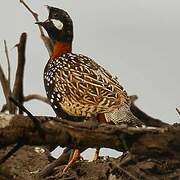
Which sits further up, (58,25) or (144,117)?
(58,25)

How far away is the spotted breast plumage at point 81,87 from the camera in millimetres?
3805

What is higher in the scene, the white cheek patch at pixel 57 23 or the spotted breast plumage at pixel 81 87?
the white cheek patch at pixel 57 23

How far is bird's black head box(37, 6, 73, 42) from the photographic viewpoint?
438cm

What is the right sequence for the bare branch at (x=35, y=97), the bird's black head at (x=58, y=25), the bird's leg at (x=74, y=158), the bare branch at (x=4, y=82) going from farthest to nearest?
the bare branch at (x=35, y=97), the bird's black head at (x=58, y=25), the bare branch at (x=4, y=82), the bird's leg at (x=74, y=158)

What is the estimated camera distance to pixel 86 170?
3.73 metres

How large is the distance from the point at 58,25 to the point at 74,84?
0.65 metres

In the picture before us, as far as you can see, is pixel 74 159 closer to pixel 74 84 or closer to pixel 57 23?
pixel 74 84

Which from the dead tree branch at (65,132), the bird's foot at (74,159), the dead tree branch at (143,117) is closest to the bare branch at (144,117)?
the dead tree branch at (143,117)

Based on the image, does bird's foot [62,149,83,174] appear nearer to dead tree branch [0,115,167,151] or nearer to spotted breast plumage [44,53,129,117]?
spotted breast plumage [44,53,129,117]

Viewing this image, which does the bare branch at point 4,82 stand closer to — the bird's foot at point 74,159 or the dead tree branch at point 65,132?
the bird's foot at point 74,159

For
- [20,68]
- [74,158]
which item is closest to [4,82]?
[74,158]

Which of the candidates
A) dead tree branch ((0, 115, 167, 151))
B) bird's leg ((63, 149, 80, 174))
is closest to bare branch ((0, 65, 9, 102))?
bird's leg ((63, 149, 80, 174))

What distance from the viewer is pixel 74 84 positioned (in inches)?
158

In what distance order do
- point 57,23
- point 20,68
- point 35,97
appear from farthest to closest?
point 35,97 → point 57,23 → point 20,68
